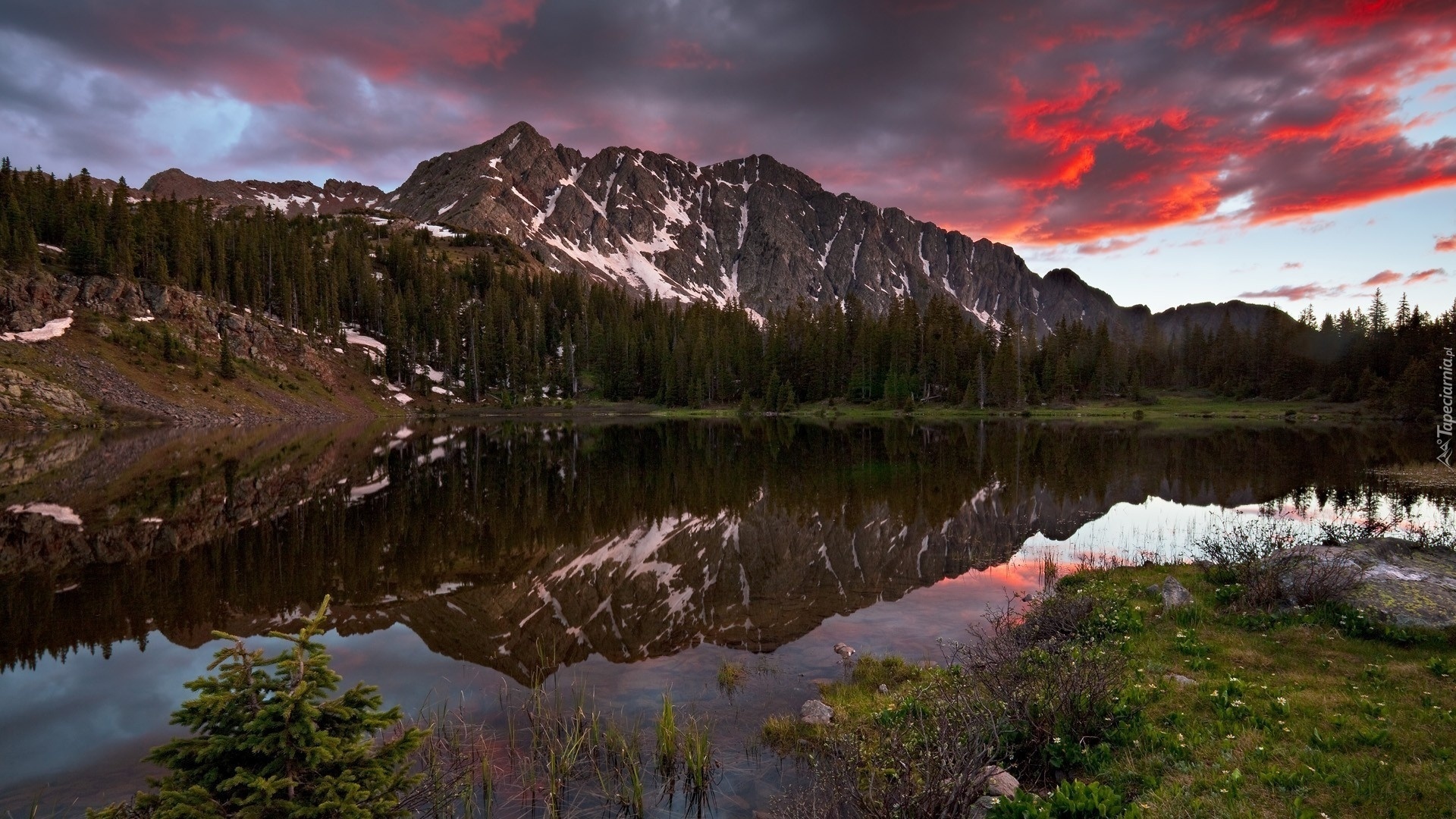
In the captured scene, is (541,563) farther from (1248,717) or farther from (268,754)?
(1248,717)

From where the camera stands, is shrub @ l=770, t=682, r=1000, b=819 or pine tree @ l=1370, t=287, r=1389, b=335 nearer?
shrub @ l=770, t=682, r=1000, b=819

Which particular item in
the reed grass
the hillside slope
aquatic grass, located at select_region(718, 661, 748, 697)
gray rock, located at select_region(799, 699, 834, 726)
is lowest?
aquatic grass, located at select_region(718, 661, 748, 697)

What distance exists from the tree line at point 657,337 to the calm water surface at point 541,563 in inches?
2901

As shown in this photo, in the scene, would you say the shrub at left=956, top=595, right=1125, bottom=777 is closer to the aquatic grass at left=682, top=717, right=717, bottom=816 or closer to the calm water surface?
the calm water surface

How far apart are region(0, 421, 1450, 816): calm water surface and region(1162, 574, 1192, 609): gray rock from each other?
4.00 metres

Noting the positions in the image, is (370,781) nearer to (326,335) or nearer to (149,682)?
(149,682)

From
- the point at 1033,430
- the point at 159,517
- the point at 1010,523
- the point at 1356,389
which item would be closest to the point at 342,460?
the point at 159,517

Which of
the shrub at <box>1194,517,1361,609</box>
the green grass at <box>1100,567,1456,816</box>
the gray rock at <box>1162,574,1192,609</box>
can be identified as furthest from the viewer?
the gray rock at <box>1162,574,1192,609</box>

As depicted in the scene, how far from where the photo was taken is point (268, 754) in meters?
5.52

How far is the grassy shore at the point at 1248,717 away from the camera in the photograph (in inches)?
278

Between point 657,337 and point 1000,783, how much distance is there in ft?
473

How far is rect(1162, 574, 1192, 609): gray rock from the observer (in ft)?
48.6

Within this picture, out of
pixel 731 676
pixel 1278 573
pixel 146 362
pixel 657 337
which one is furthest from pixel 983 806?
pixel 657 337

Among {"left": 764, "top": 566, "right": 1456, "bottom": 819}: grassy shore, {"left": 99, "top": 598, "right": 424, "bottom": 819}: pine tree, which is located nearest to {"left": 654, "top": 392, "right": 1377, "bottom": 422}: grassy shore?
{"left": 764, "top": 566, "right": 1456, "bottom": 819}: grassy shore
